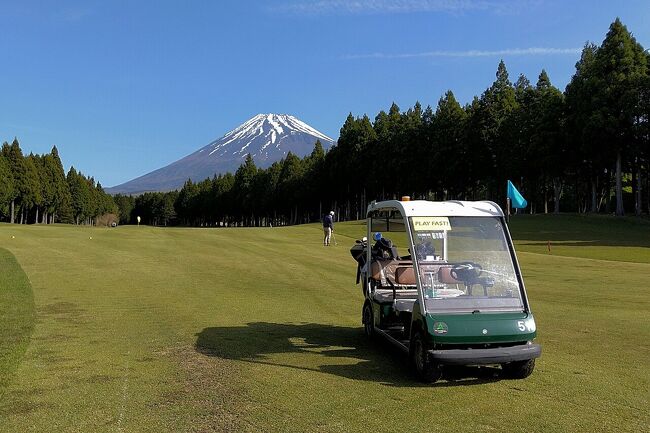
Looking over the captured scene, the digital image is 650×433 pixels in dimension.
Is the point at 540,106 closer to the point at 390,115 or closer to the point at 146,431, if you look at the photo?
the point at 390,115

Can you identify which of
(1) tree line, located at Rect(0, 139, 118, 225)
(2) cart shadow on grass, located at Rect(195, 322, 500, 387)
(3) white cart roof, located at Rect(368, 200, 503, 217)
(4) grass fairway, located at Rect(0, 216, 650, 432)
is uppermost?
(1) tree line, located at Rect(0, 139, 118, 225)

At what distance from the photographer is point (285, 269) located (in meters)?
22.7

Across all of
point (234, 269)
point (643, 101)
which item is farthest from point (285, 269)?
point (643, 101)

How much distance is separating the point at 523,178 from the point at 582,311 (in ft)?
191

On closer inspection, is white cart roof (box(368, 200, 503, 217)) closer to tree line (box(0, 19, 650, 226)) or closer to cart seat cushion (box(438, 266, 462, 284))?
cart seat cushion (box(438, 266, 462, 284))

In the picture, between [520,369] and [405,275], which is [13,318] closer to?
[405,275]

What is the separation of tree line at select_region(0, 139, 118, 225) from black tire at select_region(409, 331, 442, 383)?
8771 cm

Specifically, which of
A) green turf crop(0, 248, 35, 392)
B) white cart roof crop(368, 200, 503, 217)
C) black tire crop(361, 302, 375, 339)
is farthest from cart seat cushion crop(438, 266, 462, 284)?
green turf crop(0, 248, 35, 392)

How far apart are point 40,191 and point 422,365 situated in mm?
105181

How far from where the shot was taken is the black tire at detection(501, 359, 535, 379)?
795 cm

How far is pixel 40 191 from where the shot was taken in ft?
324

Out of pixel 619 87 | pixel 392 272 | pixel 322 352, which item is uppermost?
pixel 619 87

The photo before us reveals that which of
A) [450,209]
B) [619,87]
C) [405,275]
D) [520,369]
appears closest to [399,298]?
[405,275]

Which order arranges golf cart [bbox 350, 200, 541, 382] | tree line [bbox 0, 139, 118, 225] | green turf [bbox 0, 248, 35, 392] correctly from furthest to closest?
tree line [bbox 0, 139, 118, 225] < green turf [bbox 0, 248, 35, 392] < golf cart [bbox 350, 200, 541, 382]
